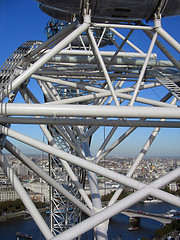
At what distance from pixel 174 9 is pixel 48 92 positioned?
394cm

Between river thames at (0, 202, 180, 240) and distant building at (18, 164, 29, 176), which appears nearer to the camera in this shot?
river thames at (0, 202, 180, 240)

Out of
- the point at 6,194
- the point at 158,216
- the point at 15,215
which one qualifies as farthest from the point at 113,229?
the point at 6,194

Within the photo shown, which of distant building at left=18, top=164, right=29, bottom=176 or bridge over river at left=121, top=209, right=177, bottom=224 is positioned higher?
distant building at left=18, top=164, right=29, bottom=176

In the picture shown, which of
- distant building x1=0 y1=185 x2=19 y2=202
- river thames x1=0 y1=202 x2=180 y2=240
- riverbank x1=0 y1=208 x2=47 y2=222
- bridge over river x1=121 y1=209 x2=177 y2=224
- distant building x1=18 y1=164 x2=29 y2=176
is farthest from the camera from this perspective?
distant building x1=18 y1=164 x2=29 y2=176

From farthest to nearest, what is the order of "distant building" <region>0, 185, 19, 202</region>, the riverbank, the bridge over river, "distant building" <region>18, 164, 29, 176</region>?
"distant building" <region>18, 164, 29, 176</region>, "distant building" <region>0, 185, 19, 202</region>, the riverbank, the bridge over river

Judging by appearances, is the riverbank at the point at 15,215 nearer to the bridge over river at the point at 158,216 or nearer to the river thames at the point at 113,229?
the river thames at the point at 113,229

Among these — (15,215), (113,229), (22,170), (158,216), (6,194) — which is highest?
(22,170)

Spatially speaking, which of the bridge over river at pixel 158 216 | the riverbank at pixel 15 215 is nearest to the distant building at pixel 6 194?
the riverbank at pixel 15 215

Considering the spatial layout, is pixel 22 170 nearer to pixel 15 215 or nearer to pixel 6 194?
pixel 6 194

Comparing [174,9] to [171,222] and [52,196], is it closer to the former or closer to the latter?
[52,196]

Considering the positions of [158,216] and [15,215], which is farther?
[15,215]

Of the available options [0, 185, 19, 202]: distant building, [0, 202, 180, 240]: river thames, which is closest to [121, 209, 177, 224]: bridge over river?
[0, 202, 180, 240]: river thames

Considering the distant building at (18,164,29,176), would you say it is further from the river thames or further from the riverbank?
the river thames

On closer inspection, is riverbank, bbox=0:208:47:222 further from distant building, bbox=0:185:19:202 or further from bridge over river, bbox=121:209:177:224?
bridge over river, bbox=121:209:177:224
